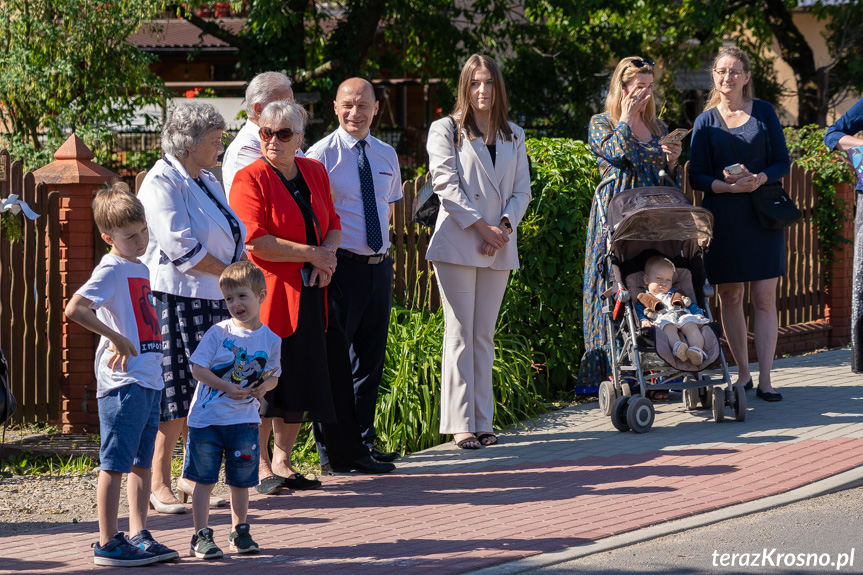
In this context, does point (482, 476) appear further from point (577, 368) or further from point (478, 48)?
point (478, 48)

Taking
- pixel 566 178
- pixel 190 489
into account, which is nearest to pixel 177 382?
pixel 190 489

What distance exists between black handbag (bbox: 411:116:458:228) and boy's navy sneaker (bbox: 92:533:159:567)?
3.17m

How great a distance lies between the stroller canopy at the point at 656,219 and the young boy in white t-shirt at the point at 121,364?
3586 millimetres

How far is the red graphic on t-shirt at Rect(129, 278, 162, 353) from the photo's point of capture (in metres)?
4.94

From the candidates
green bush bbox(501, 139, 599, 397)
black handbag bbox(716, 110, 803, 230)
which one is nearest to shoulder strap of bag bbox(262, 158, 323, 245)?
green bush bbox(501, 139, 599, 397)

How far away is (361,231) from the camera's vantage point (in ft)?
22.2

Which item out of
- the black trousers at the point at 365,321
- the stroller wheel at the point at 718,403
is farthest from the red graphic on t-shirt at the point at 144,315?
the stroller wheel at the point at 718,403

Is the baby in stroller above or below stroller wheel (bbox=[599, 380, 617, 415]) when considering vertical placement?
above

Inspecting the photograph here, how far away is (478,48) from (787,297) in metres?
12.0

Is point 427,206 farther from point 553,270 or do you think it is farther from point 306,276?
point 553,270

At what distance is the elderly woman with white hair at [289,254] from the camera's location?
6.11 metres

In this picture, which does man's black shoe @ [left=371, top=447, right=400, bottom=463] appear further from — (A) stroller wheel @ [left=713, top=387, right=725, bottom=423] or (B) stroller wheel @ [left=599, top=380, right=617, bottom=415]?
(A) stroller wheel @ [left=713, top=387, right=725, bottom=423]

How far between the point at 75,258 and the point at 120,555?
12.6ft

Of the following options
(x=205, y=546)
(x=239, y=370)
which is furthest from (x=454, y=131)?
(x=205, y=546)
